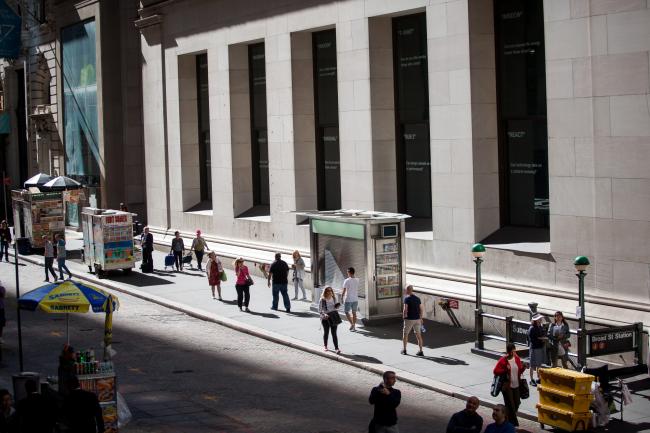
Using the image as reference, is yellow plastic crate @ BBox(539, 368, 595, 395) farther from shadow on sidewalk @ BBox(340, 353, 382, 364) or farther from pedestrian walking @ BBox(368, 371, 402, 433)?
shadow on sidewalk @ BBox(340, 353, 382, 364)

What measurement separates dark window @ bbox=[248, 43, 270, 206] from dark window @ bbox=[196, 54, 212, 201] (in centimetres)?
376

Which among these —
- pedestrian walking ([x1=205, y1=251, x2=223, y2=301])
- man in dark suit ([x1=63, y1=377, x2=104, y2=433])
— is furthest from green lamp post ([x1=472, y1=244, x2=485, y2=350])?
man in dark suit ([x1=63, y1=377, x2=104, y2=433])

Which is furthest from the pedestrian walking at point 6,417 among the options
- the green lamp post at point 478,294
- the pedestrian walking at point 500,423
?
the green lamp post at point 478,294

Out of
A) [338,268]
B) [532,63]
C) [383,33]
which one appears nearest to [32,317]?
[338,268]

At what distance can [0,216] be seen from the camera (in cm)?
6112

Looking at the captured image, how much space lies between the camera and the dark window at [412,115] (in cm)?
2859

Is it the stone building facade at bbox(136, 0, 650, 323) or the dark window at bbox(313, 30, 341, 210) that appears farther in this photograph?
the dark window at bbox(313, 30, 341, 210)

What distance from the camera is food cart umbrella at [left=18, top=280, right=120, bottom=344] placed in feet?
55.9

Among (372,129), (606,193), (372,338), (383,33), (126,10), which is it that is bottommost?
(372,338)

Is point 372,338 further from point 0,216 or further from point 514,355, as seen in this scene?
point 0,216

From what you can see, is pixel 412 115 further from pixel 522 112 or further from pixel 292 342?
pixel 292 342

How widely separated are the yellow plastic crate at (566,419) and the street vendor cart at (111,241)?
20010 millimetres

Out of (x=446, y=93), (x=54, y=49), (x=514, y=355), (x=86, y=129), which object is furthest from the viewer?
(x=54, y=49)

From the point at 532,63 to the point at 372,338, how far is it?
7.57m
